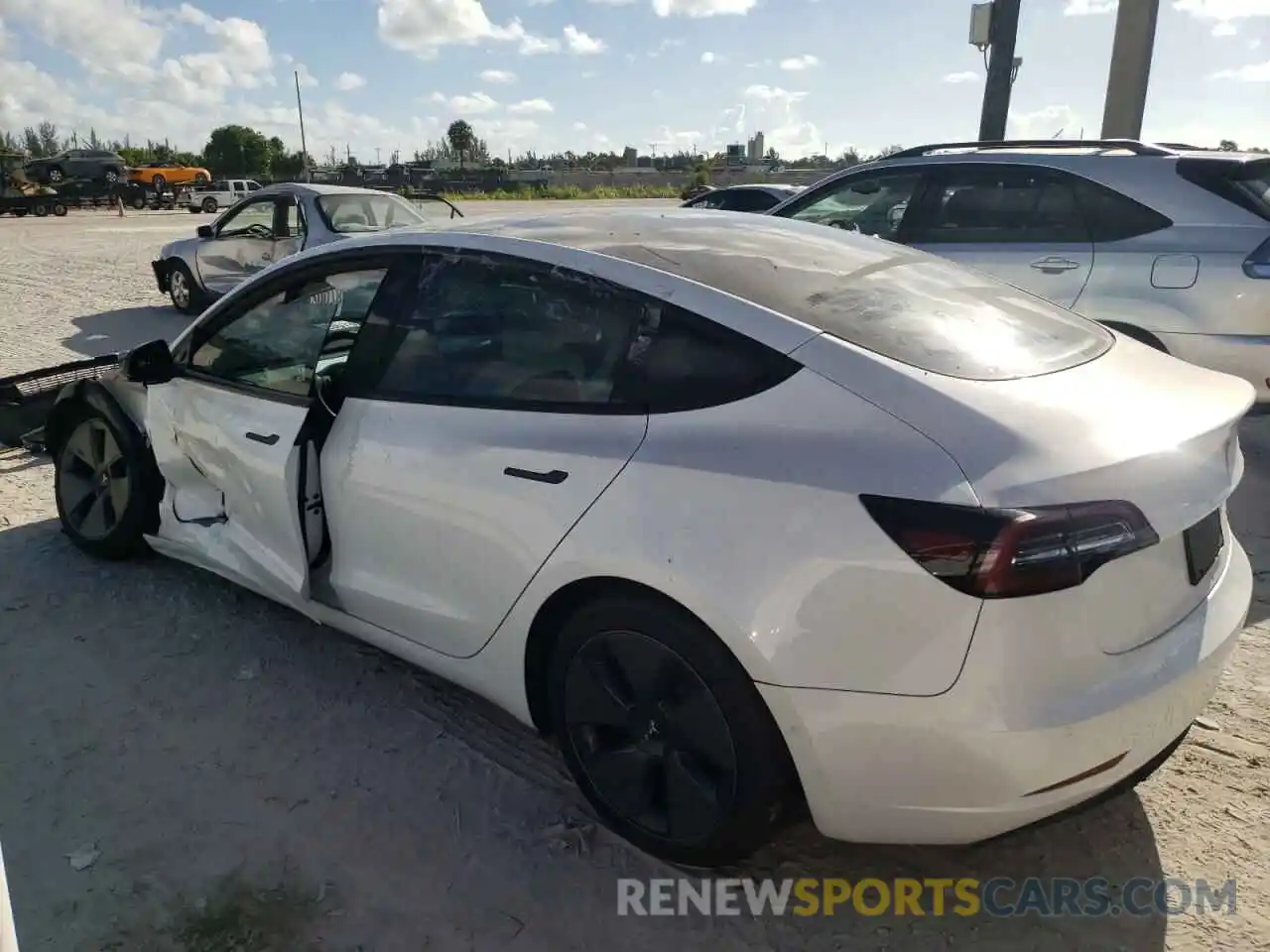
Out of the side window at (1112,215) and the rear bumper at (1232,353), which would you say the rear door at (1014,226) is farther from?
the rear bumper at (1232,353)

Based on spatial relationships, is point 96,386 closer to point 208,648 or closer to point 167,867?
point 208,648

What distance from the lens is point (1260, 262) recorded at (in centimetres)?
498

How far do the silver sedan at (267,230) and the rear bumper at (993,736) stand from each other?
8194mm

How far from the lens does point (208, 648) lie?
364 cm

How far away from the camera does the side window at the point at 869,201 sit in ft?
20.4

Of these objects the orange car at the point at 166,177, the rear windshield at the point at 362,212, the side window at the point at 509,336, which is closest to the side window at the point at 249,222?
the rear windshield at the point at 362,212

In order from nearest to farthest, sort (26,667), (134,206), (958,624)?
1. (958,624)
2. (26,667)
3. (134,206)

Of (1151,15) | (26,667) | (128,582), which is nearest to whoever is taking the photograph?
(26,667)

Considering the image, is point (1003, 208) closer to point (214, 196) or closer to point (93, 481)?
point (93, 481)

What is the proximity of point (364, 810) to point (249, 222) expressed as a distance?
9515 millimetres

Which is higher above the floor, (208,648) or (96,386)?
(96,386)

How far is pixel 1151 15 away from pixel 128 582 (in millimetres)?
11612

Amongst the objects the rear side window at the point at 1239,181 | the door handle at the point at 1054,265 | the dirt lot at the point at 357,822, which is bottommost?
the dirt lot at the point at 357,822

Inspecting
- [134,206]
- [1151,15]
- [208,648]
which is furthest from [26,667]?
[134,206]
